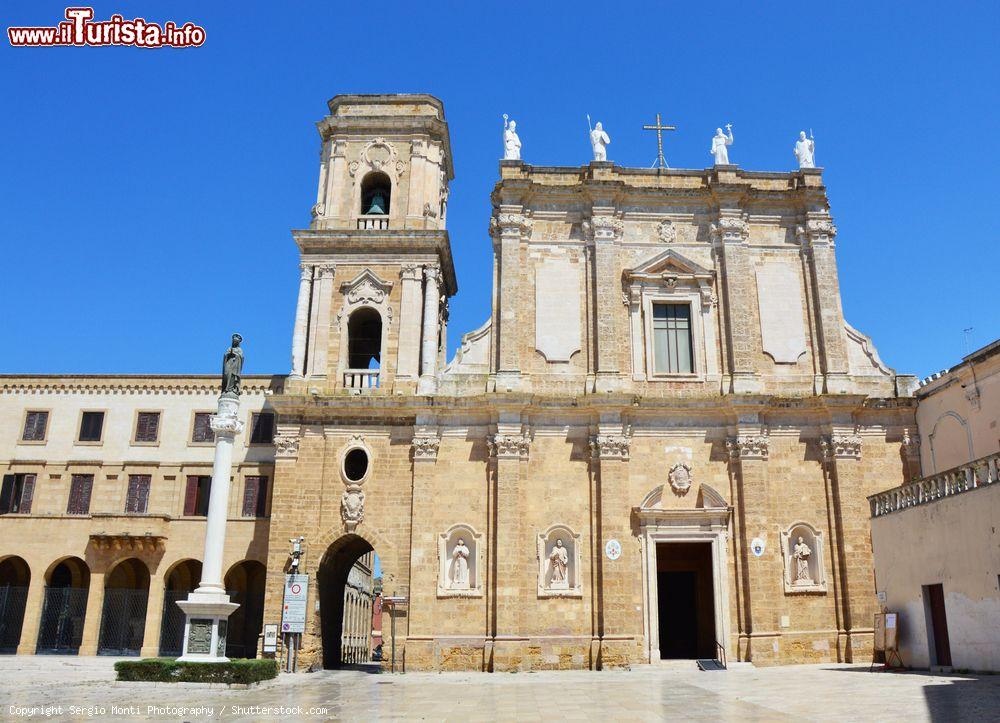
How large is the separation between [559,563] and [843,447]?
31.3 feet

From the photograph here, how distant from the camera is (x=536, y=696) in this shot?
16922 mm

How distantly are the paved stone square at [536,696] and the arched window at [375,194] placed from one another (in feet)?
50.3

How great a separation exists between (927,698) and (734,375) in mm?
13221

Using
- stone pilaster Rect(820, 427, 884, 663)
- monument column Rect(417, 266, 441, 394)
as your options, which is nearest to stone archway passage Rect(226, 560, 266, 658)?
monument column Rect(417, 266, 441, 394)

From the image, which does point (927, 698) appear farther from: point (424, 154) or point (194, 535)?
point (194, 535)

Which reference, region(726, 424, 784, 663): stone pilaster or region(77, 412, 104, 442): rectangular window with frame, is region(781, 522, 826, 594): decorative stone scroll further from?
region(77, 412, 104, 442): rectangular window with frame

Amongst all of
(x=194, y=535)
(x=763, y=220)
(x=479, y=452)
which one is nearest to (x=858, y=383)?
(x=763, y=220)

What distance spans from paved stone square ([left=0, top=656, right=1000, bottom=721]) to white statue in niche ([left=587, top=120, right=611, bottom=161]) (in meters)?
16.7

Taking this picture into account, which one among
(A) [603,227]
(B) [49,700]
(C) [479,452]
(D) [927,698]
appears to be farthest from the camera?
(A) [603,227]

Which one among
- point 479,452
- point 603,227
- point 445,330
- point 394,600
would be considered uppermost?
point 603,227

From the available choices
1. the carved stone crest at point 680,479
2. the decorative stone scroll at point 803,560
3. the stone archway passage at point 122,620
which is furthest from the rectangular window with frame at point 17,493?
Answer: the decorative stone scroll at point 803,560

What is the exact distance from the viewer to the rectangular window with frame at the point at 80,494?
29.7 metres

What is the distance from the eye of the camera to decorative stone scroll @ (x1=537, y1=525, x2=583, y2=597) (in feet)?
79.4

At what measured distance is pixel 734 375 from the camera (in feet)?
86.5
